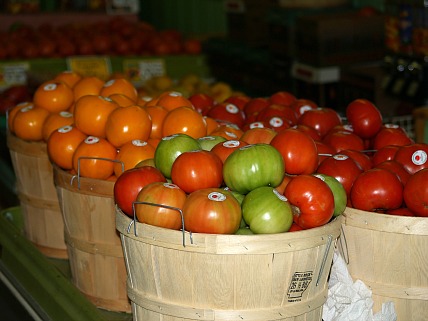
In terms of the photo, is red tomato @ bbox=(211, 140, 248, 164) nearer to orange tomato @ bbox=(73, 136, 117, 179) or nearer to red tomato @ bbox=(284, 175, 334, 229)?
red tomato @ bbox=(284, 175, 334, 229)

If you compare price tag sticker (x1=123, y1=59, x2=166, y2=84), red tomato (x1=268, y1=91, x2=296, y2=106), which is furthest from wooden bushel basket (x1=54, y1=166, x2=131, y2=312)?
price tag sticker (x1=123, y1=59, x2=166, y2=84)

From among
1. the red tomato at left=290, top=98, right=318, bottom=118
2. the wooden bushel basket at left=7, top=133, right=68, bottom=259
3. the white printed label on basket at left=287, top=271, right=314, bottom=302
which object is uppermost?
the red tomato at left=290, top=98, right=318, bottom=118

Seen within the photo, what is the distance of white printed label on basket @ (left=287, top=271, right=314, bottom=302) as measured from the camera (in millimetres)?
1776

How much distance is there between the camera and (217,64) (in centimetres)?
734

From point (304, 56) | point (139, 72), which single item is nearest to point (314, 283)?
point (304, 56)

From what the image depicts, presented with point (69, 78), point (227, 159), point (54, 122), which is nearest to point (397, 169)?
point (227, 159)

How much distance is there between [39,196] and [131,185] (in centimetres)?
102

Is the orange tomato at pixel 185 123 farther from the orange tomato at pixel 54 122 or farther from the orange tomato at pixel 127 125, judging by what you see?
the orange tomato at pixel 54 122

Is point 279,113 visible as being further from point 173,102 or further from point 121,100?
point 121,100

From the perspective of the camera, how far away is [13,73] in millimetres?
6340

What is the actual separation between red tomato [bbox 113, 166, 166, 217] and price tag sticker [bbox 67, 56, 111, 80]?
4.59 metres

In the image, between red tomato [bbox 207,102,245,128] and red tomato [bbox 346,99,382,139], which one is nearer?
red tomato [bbox 346,99,382,139]

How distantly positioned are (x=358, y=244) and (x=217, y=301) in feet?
1.55

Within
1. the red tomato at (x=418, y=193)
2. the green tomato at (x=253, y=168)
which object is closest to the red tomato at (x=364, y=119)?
the red tomato at (x=418, y=193)
